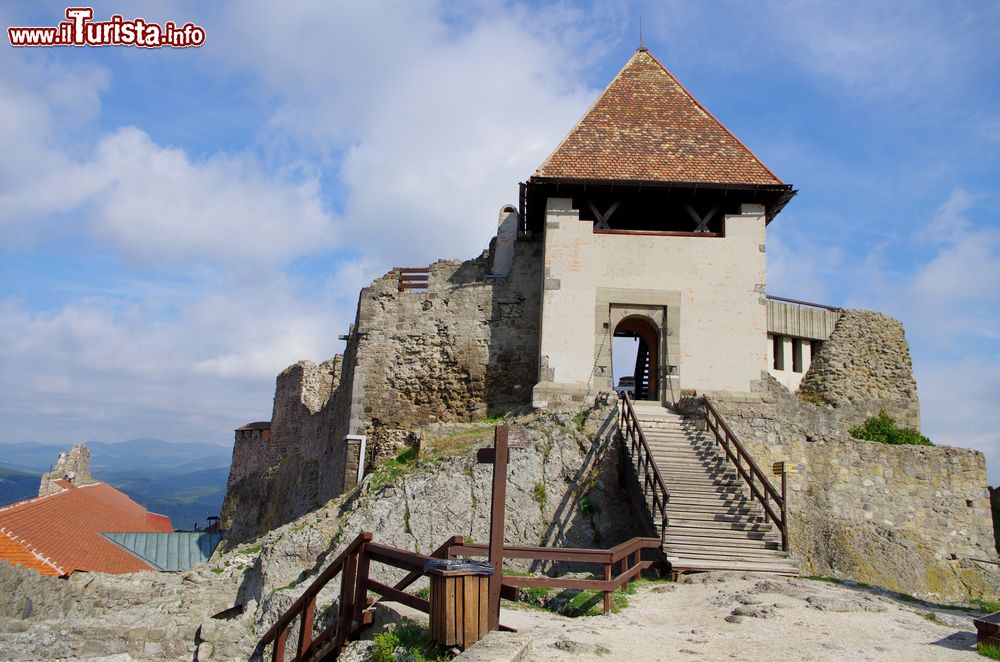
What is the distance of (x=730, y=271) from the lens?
63.0 feet

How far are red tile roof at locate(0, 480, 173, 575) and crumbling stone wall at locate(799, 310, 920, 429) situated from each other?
21332mm

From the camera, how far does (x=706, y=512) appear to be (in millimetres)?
13648

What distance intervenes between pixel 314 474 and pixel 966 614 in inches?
796

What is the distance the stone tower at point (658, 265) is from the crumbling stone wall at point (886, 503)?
1910mm

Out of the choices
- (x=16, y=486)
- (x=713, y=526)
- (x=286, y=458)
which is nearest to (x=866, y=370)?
(x=713, y=526)

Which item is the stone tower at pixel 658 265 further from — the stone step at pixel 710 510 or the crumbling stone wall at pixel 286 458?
the crumbling stone wall at pixel 286 458

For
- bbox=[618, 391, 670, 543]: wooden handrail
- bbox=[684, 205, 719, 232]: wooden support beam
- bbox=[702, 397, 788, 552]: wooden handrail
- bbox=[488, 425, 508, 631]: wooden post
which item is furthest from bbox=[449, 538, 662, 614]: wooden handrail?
bbox=[684, 205, 719, 232]: wooden support beam

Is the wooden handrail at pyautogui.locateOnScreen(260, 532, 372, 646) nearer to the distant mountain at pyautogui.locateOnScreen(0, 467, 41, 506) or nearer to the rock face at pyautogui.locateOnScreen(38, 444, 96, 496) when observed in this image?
the rock face at pyautogui.locateOnScreen(38, 444, 96, 496)

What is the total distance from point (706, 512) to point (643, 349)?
10.2 metres

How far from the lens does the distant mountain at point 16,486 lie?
471 feet

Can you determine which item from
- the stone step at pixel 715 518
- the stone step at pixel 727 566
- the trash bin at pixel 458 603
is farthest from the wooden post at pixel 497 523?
the stone step at pixel 715 518

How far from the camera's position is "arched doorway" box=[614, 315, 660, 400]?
770 inches

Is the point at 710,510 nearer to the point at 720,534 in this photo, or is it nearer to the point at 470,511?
the point at 720,534

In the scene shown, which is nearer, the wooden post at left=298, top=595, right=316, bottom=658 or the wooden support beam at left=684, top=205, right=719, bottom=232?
the wooden post at left=298, top=595, right=316, bottom=658
